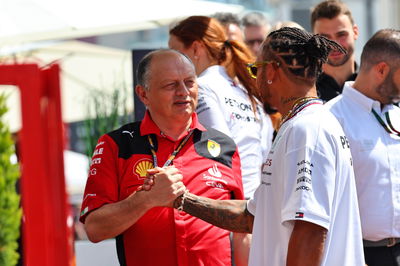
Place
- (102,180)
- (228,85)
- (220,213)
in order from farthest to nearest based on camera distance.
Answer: (228,85) < (102,180) < (220,213)

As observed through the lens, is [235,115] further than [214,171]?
Yes

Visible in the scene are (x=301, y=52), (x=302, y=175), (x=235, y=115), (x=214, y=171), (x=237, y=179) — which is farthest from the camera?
(x=235, y=115)

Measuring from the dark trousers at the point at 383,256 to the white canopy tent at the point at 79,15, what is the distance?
8.46 ft

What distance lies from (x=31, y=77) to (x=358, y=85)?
2.67 m

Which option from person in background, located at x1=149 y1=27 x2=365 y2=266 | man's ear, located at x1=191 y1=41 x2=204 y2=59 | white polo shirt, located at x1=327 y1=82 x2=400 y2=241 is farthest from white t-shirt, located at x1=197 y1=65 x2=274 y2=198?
person in background, located at x1=149 y1=27 x2=365 y2=266

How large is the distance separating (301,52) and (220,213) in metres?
0.78

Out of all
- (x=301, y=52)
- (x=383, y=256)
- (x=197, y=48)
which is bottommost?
(x=383, y=256)

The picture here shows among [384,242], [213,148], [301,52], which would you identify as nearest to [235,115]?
[213,148]

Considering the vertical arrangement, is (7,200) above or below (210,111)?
above

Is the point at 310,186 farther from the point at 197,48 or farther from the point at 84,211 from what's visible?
the point at 197,48

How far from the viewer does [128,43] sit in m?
13.8

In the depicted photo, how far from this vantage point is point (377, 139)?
406cm

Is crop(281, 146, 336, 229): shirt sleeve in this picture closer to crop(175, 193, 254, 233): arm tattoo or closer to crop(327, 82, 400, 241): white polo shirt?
crop(175, 193, 254, 233): arm tattoo

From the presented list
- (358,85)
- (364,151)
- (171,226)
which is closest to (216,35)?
(358,85)
